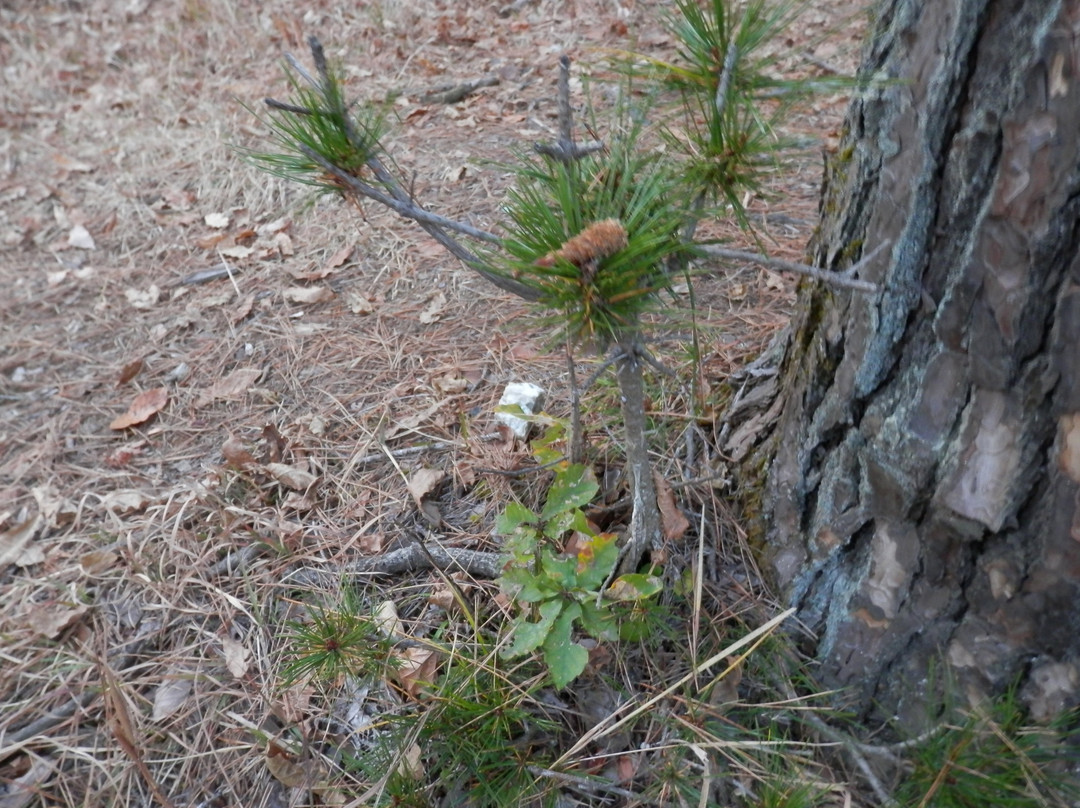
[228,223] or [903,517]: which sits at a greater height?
[903,517]

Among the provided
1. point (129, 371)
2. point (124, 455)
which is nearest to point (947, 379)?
point (124, 455)

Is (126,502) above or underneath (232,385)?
underneath

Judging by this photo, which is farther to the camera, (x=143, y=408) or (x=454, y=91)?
(x=454, y=91)

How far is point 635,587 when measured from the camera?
1.36 meters

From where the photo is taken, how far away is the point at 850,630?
4.39ft

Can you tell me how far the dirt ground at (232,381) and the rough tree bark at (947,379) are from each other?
0.54 feet

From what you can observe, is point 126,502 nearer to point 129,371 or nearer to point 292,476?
point 292,476

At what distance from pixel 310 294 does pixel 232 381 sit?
1.42ft

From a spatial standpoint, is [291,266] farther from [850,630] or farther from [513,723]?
[850,630]

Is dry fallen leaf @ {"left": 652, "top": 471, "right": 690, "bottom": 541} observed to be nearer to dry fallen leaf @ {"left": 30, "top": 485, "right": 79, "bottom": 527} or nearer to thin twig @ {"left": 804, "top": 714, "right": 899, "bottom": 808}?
thin twig @ {"left": 804, "top": 714, "right": 899, "bottom": 808}

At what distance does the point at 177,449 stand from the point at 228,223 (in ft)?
4.32

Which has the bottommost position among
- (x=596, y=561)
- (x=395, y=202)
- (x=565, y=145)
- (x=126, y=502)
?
(x=126, y=502)

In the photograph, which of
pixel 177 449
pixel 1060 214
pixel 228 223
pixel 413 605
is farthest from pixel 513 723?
pixel 228 223

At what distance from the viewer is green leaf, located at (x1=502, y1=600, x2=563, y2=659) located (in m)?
1.30
